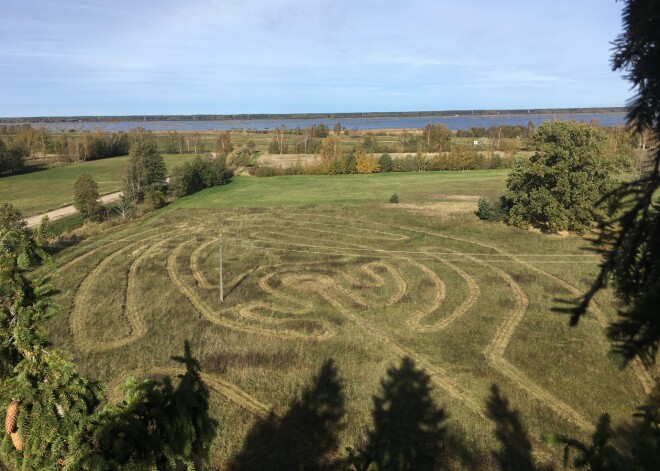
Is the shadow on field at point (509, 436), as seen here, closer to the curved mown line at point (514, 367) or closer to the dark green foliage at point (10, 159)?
the curved mown line at point (514, 367)

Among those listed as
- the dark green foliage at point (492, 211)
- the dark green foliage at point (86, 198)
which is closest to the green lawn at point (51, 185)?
the dark green foliage at point (86, 198)

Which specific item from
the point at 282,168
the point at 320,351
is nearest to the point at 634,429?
the point at 320,351

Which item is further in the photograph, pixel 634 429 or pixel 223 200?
pixel 223 200

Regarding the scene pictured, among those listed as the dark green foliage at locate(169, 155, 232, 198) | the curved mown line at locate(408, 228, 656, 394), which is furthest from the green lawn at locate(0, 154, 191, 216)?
the curved mown line at locate(408, 228, 656, 394)

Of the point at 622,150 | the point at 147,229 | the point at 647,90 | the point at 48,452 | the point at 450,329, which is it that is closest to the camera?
the point at 647,90

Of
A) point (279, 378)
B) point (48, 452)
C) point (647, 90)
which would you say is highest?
point (647, 90)

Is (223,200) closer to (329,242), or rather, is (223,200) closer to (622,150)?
(329,242)
